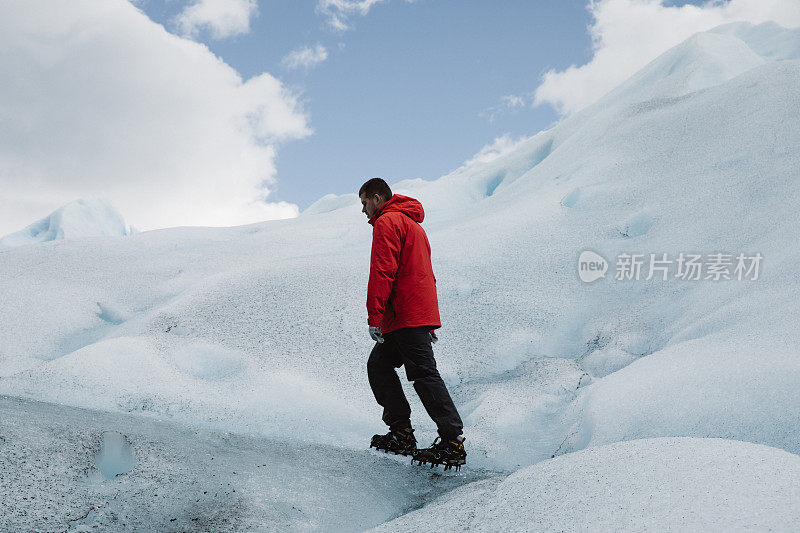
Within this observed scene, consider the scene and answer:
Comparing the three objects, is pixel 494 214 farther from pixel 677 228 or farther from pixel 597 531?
pixel 597 531

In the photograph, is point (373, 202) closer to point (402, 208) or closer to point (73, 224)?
point (402, 208)

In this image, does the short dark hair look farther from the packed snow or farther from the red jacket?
the packed snow

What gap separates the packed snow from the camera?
2.25 meters

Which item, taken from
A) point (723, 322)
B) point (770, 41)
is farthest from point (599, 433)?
point (770, 41)

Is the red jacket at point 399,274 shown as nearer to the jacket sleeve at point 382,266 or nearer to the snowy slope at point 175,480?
the jacket sleeve at point 382,266

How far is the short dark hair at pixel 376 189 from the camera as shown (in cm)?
299

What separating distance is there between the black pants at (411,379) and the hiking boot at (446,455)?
0.04 m

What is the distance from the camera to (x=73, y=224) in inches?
813

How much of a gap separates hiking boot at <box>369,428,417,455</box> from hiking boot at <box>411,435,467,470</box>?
14 centimetres

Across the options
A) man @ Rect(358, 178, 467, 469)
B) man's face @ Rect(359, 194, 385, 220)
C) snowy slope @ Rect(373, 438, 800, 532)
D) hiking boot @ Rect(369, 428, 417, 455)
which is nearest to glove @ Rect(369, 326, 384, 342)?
Answer: man @ Rect(358, 178, 467, 469)

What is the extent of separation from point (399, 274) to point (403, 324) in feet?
0.89

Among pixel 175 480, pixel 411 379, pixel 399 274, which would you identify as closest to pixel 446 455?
pixel 411 379

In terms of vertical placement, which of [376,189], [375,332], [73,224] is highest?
[73,224]

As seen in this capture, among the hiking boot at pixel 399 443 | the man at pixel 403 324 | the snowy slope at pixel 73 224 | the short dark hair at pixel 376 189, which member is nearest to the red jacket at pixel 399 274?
the man at pixel 403 324
